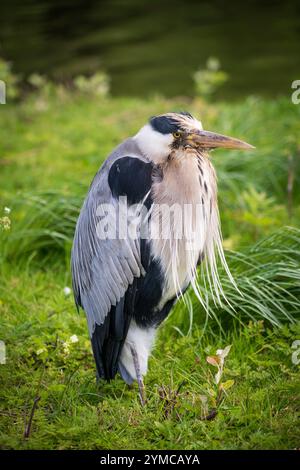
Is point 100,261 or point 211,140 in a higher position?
point 211,140

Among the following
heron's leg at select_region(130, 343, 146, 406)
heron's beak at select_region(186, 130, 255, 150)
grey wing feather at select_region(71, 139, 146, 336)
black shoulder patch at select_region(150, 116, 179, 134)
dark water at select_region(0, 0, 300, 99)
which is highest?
dark water at select_region(0, 0, 300, 99)

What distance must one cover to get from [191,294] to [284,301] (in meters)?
0.64

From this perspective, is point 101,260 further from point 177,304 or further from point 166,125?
point 177,304

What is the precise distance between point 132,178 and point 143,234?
27cm

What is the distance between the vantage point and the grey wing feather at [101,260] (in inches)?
128

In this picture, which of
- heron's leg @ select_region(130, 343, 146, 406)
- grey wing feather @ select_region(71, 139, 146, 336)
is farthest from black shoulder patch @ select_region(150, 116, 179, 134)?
heron's leg @ select_region(130, 343, 146, 406)

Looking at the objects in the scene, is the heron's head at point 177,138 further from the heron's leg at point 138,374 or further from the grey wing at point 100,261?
the heron's leg at point 138,374

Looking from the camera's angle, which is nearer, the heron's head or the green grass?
the green grass

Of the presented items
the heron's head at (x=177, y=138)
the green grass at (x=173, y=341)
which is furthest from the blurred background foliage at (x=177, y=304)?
the heron's head at (x=177, y=138)

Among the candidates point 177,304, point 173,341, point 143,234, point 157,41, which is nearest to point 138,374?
point 173,341

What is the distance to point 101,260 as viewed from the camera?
11.1ft

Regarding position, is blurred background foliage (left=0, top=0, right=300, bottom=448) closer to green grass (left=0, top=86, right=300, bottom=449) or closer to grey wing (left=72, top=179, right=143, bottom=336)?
green grass (left=0, top=86, right=300, bottom=449)

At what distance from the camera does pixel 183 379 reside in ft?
11.2

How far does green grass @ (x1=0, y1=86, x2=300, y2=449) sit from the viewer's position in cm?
303
